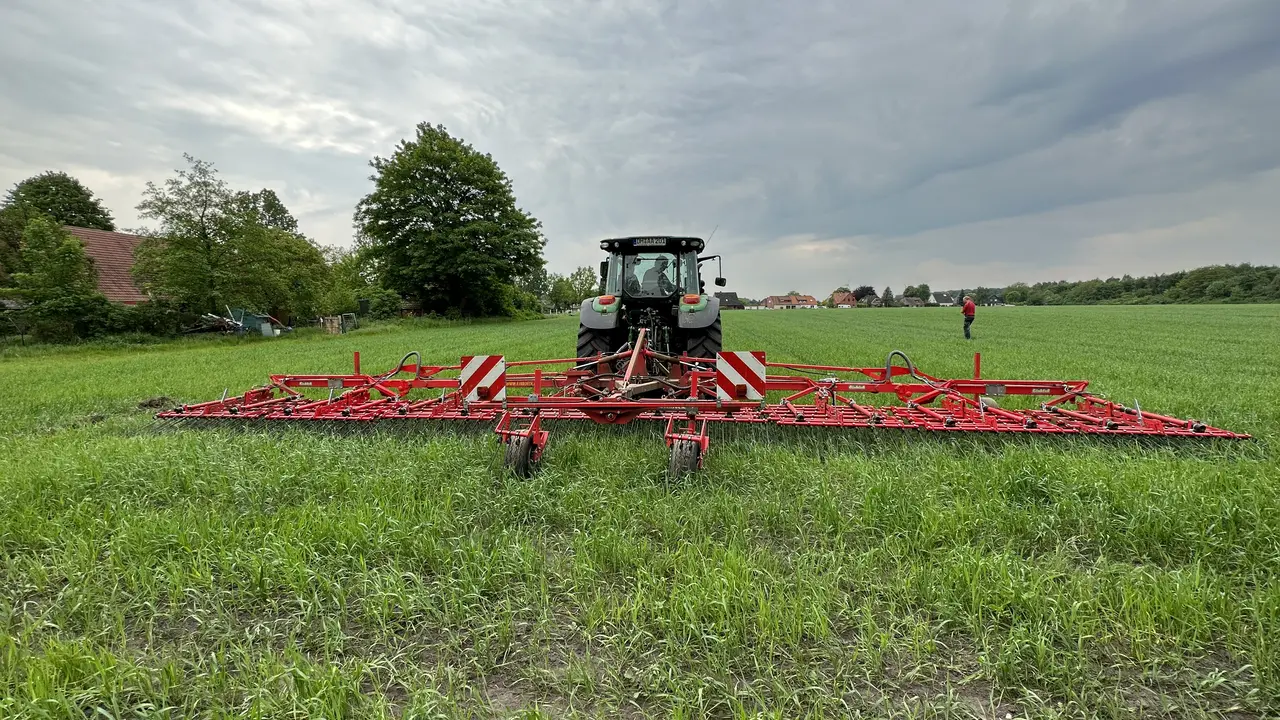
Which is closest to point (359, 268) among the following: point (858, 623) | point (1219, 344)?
point (858, 623)

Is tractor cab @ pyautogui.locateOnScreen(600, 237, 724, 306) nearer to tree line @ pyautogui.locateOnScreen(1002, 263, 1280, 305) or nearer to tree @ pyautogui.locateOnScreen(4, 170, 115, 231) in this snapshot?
tree @ pyautogui.locateOnScreen(4, 170, 115, 231)

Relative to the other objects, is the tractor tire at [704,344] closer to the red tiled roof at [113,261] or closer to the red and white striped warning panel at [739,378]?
the red and white striped warning panel at [739,378]

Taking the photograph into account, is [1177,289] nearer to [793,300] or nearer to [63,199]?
[793,300]

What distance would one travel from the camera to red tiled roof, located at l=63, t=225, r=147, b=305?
19.5 meters

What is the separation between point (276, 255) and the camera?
2000cm

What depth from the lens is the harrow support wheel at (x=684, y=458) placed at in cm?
299

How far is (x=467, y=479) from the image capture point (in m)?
3.03

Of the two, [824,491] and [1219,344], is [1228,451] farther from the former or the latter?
[1219,344]

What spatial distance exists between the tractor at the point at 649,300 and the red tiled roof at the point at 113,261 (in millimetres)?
22335

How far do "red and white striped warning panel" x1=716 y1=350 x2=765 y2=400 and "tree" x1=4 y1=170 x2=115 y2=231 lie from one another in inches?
1603

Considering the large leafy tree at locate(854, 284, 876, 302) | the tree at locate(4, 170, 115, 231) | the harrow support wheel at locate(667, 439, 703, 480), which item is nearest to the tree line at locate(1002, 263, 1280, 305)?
the large leafy tree at locate(854, 284, 876, 302)

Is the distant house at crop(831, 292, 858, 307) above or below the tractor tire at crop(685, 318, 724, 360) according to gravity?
above

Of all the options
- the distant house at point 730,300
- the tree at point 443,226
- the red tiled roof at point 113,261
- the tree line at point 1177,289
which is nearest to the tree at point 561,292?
the distant house at point 730,300

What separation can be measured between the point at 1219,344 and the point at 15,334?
34659mm
